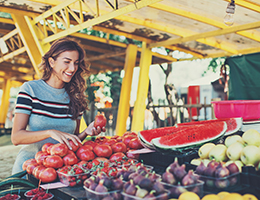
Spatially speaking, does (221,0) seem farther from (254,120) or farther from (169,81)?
(169,81)

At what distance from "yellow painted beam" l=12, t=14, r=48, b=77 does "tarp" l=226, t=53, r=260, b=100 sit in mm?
5613

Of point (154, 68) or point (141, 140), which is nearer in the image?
point (141, 140)

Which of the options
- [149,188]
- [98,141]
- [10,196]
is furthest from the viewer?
[98,141]

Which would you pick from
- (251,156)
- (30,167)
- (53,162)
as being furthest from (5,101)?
(251,156)

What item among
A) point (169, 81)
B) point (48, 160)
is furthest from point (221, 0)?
point (169, 81)

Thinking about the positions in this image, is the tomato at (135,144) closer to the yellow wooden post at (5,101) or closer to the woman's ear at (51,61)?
the woman's ear at (51,61)

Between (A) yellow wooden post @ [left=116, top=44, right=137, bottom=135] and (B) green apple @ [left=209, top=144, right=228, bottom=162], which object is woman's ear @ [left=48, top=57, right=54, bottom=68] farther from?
(A) yellow wooden post @ [left=116, top=44, right=137, bottom=135]

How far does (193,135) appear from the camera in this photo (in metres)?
2.06

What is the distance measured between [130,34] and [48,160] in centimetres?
552

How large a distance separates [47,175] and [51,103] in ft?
3.31

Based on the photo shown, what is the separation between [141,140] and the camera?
7.05ft

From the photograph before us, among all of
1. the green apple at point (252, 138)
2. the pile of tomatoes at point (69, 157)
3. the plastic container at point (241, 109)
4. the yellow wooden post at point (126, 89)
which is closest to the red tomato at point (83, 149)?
A: the pile of tomatoes at point (69, 157)

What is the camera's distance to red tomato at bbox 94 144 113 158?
2055mm

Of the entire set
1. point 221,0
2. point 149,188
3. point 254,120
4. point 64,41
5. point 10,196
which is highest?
point 221,0
